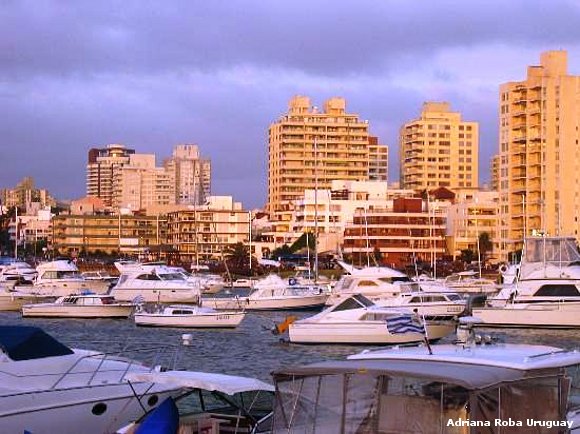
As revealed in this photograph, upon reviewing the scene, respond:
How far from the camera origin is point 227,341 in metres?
45.0

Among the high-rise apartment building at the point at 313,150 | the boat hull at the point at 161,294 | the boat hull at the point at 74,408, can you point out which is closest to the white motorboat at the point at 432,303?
the boat hull at the point at 161,294

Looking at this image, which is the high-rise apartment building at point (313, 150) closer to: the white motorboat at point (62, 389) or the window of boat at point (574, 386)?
the white motorboat at point (62, 389)

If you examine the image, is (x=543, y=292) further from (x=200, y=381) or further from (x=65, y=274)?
(x=65, y=274)

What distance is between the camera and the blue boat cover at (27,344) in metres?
18.5

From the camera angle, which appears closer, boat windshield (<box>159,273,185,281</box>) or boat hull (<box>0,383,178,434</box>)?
boat hull (<box>0,383,178,434</box>)

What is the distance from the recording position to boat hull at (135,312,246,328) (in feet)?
161

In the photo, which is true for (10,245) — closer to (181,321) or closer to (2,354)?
(181,321)

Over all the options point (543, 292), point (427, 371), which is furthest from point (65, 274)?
point (427, 371)

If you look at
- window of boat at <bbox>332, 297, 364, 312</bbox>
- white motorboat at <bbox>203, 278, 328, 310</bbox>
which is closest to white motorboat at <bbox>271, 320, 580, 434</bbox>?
window of boat at <bbox>332, 297, 364, 312</bbox>

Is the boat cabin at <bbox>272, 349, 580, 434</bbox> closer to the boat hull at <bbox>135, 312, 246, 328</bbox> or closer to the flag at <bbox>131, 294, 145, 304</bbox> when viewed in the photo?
the boat hull at <bbox>135, 312, 246, 328</bbox>

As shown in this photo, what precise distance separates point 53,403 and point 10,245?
18714 cm

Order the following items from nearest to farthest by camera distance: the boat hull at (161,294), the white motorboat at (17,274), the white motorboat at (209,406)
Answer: the white motorboat at (209,406)
the boat hull at (161,294)
the white motorboat at (17,274)

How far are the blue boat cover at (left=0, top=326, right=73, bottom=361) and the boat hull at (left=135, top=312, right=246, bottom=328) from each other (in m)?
29.7

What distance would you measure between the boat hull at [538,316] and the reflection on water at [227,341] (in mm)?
340
